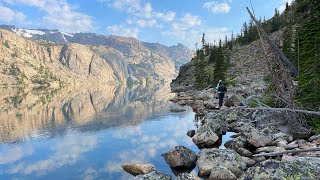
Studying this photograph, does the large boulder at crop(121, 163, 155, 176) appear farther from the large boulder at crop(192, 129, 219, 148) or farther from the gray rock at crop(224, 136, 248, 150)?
the large boulder at crop(192, 129, 219, 148)

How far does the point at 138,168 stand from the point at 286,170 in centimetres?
774

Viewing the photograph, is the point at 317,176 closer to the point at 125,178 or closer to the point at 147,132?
the point at 125,178

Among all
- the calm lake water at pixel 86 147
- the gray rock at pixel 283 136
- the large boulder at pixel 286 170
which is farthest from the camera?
the gray rock at pixel 283 136

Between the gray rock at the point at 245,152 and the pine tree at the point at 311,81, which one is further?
the pine tree at the point at 311,81

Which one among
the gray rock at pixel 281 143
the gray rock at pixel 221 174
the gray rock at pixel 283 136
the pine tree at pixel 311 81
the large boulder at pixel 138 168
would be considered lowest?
the large boulder at pixel 138 168

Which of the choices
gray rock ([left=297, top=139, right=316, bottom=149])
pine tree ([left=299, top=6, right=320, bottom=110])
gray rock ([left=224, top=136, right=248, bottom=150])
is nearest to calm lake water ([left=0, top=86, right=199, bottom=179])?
gray rock ([left=224, top=136, right=248, bottom=150])

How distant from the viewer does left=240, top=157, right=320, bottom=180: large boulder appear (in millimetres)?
7535

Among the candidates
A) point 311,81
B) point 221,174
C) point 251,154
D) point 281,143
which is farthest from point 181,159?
point 311,81

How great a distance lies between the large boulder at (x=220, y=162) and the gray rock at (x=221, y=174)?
5.1 inches

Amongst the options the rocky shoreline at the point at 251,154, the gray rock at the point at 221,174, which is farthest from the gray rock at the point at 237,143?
the gray rock at the point at 221,174

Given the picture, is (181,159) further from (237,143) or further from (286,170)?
(286,170)

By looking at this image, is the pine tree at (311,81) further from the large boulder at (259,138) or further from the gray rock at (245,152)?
the gray rock at (245,152)

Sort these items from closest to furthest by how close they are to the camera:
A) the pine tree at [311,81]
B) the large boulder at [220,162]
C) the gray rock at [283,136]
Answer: the large boulder at [220,162], the gray rock at [283,136], the pine tree at [311,81]

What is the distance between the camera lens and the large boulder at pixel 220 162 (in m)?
12.4
